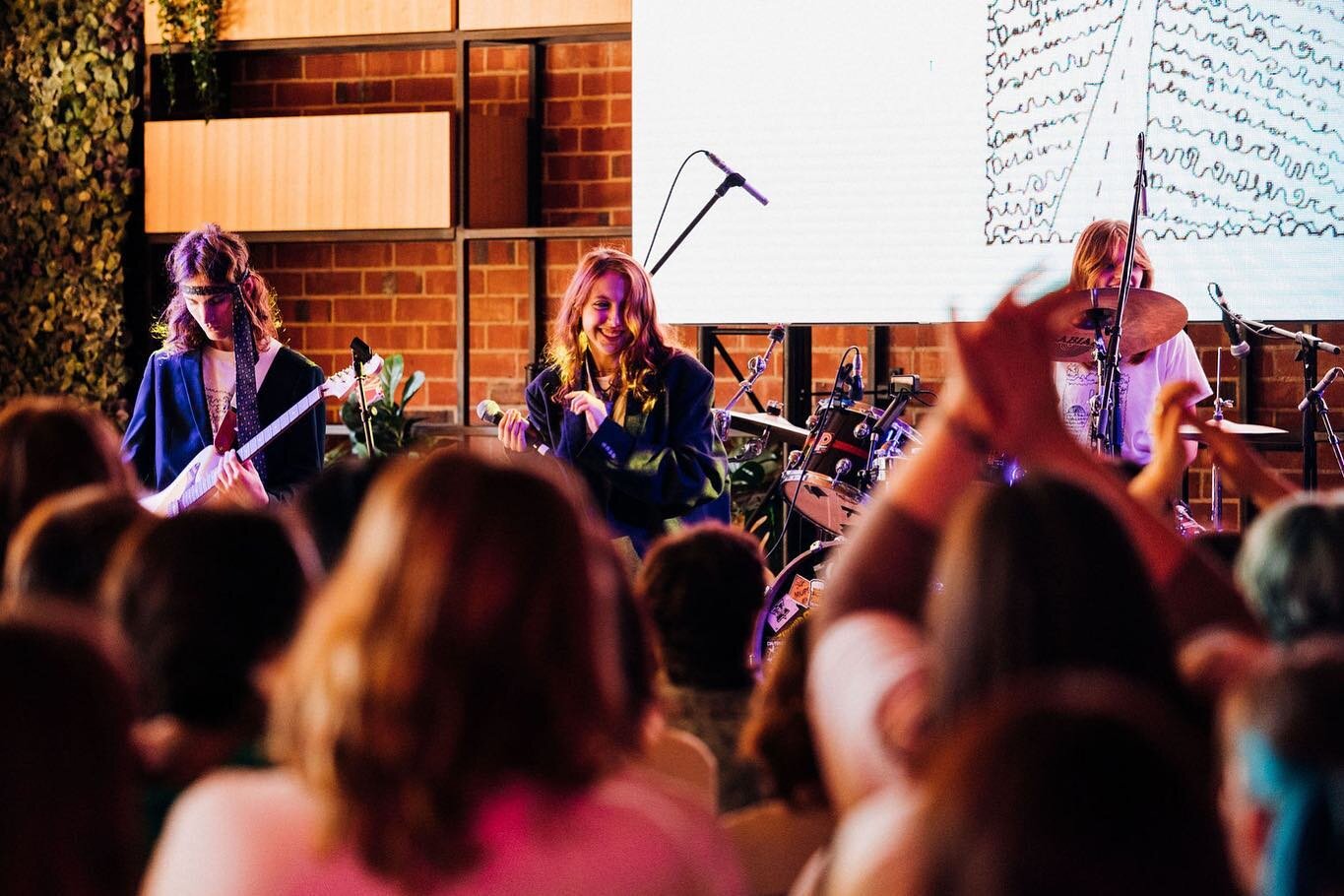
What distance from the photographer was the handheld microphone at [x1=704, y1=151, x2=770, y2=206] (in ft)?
17.2

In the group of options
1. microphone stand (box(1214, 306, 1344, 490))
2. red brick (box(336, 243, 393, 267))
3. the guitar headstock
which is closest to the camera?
the guitar headstock

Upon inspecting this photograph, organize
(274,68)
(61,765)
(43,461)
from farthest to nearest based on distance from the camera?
(274,68), (43,461), (61,765)

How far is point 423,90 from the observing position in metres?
6.59

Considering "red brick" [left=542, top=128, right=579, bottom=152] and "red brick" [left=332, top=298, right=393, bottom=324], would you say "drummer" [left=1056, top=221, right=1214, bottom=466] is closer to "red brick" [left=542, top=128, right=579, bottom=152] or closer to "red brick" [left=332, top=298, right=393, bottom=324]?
"red brick" [left=542, top=128, right=579, bottom=152]

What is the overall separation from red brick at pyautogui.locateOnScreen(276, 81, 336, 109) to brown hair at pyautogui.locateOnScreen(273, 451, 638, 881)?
5893mm

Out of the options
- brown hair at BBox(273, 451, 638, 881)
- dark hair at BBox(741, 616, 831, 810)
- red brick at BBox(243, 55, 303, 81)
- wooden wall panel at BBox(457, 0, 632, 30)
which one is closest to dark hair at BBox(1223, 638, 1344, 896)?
brown hair at BBox(273, 451, 638, 881)

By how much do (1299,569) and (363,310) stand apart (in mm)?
5534

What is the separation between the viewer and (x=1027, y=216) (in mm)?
5250

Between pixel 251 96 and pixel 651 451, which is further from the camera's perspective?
pixel 251 96

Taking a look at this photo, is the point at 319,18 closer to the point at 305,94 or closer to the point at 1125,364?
the point at 305,94

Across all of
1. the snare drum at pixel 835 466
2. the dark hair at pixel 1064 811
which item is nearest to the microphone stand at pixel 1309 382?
the snare drum at pixel 835 466

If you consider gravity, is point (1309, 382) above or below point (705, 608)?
above

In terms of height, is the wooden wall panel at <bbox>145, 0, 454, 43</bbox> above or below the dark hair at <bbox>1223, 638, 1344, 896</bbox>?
above

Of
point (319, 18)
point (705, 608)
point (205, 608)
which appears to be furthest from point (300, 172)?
point (205, 608)
